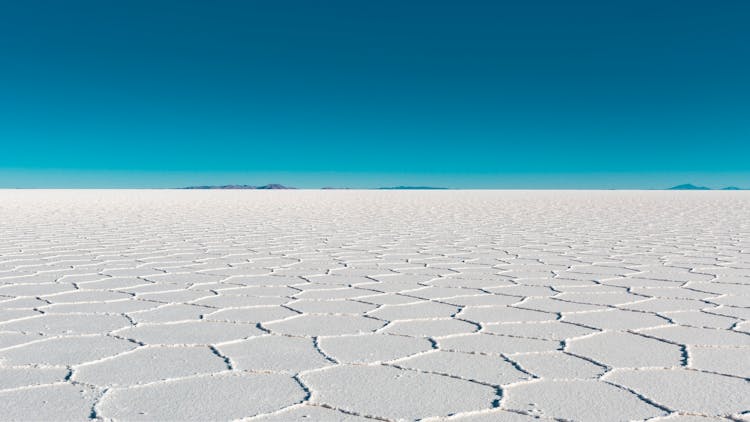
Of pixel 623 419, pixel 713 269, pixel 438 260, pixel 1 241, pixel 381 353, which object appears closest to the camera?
pixel 623 419

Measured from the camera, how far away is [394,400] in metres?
1.34

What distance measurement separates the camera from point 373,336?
1.89m

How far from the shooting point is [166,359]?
5.37ft

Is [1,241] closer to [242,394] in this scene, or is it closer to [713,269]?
[242,394]

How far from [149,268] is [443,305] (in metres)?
1.66

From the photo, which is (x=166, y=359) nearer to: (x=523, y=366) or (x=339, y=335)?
(x=339, y=335)

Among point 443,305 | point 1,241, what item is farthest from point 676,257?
point 1,241

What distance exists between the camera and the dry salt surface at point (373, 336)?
52.1 inches

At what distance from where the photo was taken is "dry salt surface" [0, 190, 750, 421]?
1.32 metres

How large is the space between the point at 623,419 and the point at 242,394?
2.44 ft

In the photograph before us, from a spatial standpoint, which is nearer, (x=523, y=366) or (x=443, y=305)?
(x=523, y=366)

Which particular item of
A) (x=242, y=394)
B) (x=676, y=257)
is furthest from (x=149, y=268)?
(x=676, y=257)

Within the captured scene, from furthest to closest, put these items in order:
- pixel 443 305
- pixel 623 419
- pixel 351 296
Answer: pixel 351 296
pixel 443 305
pixel 623 419

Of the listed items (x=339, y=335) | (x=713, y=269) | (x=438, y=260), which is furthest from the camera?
(x=438, y=260)
